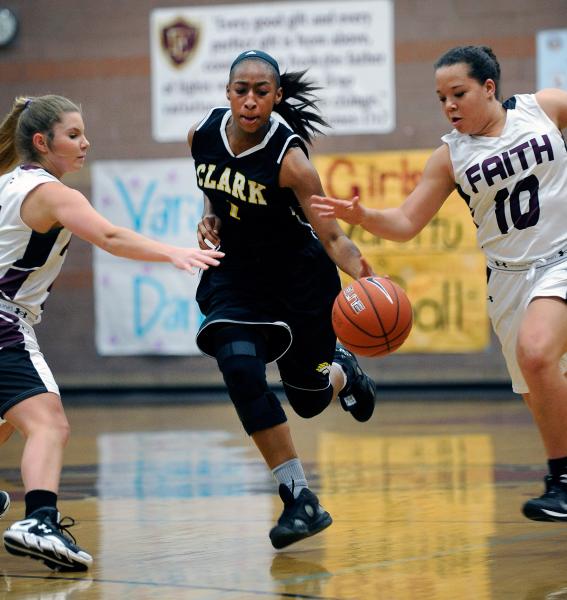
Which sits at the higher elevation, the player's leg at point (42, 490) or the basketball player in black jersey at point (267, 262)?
the basketball player in black jersey at point (267, 262)

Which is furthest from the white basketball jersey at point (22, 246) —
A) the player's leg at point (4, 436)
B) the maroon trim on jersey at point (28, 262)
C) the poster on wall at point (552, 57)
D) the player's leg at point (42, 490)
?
the poster on wall at point (552, 57)

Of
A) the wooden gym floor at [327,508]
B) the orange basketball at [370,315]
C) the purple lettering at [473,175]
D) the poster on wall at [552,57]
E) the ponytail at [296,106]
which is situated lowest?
the wooden gym floor at [327,508]

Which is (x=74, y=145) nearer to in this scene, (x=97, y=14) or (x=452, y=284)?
(x=452, y=284)

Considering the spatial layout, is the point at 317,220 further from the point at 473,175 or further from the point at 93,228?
the point at 93,228

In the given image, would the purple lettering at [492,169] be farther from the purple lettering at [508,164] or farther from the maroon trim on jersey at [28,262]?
the maroon trim on jersey at [28,262]

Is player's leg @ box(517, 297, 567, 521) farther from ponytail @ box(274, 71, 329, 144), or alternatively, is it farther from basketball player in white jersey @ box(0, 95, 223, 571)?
ponytail @ box(274, 71, 329, 144)

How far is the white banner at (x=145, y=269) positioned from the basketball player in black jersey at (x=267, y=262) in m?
7.84

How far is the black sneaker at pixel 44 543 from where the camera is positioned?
4250mm

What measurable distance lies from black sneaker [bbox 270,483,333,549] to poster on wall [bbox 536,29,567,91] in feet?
28.1

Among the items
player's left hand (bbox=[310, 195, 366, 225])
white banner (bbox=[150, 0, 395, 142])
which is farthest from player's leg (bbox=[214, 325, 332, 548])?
white banner (bbox=[150, 0, 395, 142])

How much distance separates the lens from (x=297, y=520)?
4.77m

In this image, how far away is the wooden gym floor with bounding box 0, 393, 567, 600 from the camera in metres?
4.08

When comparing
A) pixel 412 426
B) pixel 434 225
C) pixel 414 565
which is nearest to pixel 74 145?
pixel 414 565

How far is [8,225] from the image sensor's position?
15.3 ft
